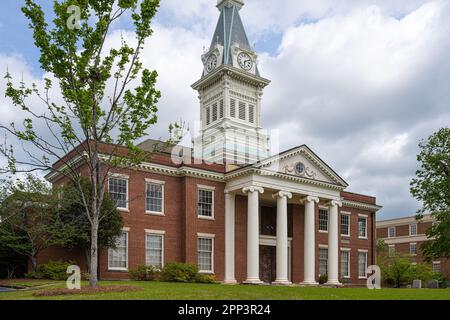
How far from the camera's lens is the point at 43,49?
2034 cm

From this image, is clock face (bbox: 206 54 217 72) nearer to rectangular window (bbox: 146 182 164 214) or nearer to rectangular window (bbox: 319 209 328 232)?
rectangular window (bbox: 319 209 328 232)

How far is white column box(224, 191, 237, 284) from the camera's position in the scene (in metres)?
36.9

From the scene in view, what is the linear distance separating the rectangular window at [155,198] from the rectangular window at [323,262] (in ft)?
50.4

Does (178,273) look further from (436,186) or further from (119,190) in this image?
(436,186)

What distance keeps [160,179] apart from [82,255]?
7.09m

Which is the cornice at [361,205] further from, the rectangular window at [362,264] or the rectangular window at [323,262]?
the rectangular window at [323,262]

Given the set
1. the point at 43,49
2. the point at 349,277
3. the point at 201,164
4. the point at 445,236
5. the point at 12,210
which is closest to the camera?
the point at 43,49

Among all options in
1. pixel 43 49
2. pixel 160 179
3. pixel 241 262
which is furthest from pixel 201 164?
pixel 43 49

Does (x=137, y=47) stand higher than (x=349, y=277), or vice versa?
A: (x=137, y=47)

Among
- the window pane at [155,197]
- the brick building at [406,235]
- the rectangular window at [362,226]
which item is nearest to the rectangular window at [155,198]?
the window pane at [155,197]

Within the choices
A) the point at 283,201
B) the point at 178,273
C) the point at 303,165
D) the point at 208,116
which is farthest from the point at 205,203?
the point at 208,116

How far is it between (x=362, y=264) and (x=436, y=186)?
14470mm

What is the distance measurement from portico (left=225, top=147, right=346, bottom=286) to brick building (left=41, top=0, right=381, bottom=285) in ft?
0.24

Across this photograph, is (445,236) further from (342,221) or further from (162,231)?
(162,231)
